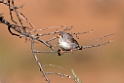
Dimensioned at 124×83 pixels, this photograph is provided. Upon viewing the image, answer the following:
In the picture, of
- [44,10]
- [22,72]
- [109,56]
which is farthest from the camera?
[44,10]

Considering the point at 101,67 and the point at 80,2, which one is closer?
the point at 101,67

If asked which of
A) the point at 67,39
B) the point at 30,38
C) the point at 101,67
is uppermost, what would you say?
the point at 30,38

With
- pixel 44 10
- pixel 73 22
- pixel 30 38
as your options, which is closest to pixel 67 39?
pixel 30 38

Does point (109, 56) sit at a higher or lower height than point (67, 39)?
lower

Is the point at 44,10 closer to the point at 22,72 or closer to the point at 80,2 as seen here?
the point at 80,2

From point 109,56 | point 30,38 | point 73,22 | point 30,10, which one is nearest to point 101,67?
point 109,56

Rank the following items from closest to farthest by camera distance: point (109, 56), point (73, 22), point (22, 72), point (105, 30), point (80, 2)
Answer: point (22, 72)
point (109, 56)
point (105, 30)
point (73, 22)
point (80, 2)
